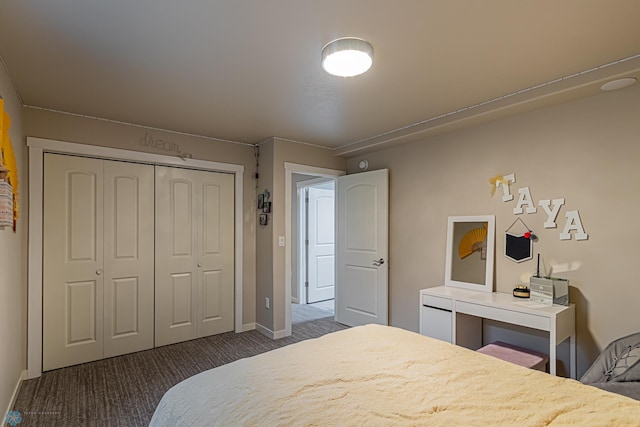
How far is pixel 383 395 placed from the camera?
52.6 inches

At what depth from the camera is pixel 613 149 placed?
8.04 ft

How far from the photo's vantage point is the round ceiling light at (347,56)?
1892 millimetres

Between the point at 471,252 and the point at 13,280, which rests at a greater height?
the point at 471,252

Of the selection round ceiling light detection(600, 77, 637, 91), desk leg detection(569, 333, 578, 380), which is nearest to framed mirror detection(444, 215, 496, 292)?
desk leg detection(569, 333, 578, 380)

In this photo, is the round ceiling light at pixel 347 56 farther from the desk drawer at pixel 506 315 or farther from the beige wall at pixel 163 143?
the beige wall at pixel 163 143

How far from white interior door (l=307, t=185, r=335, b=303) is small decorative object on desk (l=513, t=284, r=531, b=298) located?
11.2 feet

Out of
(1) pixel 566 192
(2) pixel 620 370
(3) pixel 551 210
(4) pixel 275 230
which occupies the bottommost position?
(2) pixel 620 370

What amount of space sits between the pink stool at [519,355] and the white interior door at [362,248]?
1.38 metres

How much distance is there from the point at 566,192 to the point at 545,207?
7.2 inches

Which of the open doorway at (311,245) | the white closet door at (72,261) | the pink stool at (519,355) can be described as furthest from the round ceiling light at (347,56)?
the open doorway at (311,245)

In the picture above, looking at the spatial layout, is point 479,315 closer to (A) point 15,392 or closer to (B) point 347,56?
(B) point 347,56

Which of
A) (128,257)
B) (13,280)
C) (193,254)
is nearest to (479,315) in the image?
(193,254)

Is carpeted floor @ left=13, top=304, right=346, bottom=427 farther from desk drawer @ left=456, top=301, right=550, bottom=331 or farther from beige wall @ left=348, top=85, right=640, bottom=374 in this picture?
beige wall @ left=348, top=85, right=640, bottom=374

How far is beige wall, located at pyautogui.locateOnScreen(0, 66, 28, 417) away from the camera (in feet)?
7.20
